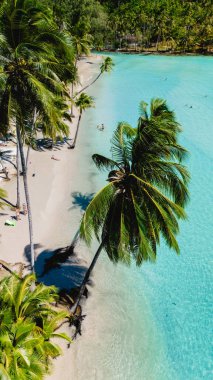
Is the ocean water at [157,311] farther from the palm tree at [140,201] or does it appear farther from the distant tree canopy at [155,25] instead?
the distant tree canopy at [155,25]

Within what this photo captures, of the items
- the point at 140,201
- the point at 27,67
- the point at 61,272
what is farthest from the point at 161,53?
the point at 140,201

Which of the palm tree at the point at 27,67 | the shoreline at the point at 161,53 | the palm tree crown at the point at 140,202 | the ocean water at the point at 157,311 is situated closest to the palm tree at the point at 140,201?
the palm tree crown at the point at 140,202

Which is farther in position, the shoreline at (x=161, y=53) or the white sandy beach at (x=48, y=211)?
the shoreline at (x=161, y=53)

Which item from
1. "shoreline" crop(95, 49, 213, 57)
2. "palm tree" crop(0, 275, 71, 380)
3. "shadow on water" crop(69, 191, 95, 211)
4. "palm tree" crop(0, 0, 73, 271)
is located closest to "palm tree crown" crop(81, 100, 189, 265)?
"palm tree" crop(0, 275, 71, 380)

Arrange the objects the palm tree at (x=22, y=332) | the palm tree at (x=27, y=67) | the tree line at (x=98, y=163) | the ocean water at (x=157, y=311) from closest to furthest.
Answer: the palm tree at (x=22, y=332) < the tree line at (x=98, y=163) < the palm tree at (x=27, y=67) < the ocean water at (x=157, y=311)

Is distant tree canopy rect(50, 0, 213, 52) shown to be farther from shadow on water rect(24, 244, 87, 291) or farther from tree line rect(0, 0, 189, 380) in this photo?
tree line rect(0, 0, 189, 380)

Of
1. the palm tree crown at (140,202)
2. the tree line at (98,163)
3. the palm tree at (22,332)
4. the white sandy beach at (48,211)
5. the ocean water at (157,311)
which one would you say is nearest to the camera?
the palm tree at (22,332)
